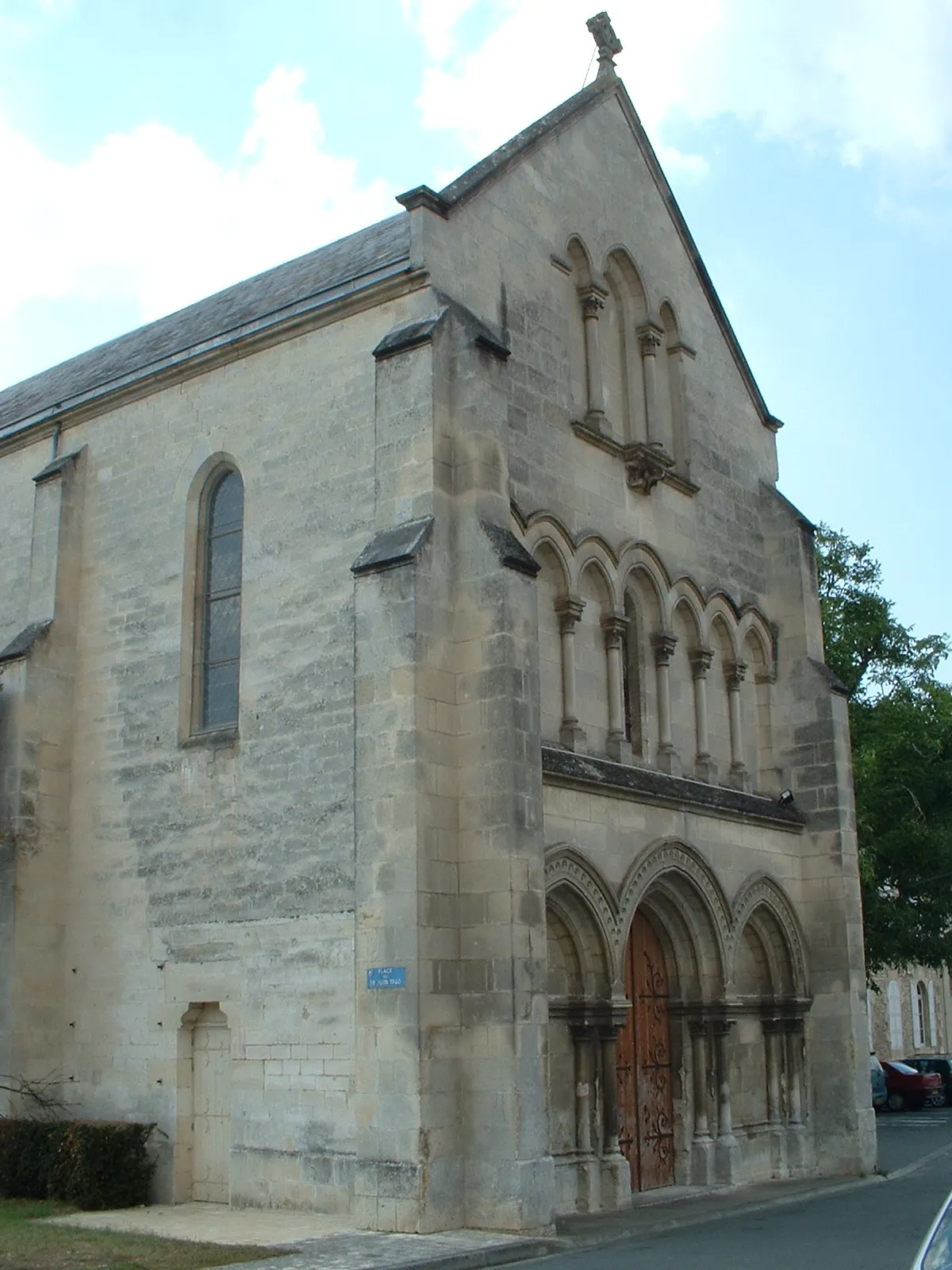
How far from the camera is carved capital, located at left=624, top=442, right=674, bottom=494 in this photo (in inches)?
757

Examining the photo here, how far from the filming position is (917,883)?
102 ft

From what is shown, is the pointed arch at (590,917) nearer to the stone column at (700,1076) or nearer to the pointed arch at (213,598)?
the stone column at (700,1076)

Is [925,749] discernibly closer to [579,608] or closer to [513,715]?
[579,608]

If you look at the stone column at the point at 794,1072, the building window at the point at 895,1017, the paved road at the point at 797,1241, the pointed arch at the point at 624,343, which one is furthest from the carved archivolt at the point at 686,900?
the building window at the point at 895,1017

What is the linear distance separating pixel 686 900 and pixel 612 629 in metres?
3.66

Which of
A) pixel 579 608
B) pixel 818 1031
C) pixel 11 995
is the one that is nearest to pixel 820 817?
pixel 818 1031

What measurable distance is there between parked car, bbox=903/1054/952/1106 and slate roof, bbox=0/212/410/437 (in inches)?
1132

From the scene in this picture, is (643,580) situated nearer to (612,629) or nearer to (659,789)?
(612,629)

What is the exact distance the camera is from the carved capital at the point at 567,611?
17.5m

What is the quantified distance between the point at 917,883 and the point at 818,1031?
11.8 metres

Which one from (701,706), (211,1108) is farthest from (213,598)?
(701,706)

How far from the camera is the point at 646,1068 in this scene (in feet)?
59.2

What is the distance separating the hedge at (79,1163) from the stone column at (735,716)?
9344mm

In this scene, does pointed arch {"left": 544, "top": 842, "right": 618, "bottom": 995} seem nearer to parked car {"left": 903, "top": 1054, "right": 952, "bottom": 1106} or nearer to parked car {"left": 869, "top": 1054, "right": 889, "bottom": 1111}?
parked car {"left": 869, "top": 1054, "right": 889, "bottom": 1111}
